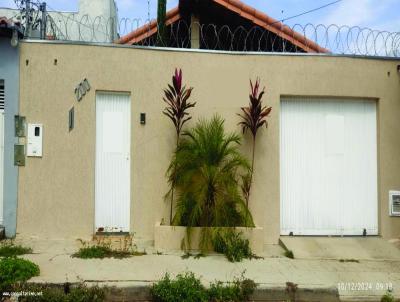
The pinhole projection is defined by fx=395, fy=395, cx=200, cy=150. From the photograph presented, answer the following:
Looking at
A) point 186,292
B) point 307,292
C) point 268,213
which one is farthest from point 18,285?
point 268,213

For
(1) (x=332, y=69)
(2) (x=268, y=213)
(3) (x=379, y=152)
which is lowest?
(2) (x=268, y=213)

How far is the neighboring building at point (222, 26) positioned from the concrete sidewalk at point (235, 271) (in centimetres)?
431

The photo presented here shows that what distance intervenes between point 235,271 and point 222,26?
647 centimetres

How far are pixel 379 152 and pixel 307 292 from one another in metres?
3.68

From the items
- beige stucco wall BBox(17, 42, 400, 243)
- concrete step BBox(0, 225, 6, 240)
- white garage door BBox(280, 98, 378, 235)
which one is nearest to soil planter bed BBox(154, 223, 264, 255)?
beige stucco wall BBox(17, 42, 400, 243)

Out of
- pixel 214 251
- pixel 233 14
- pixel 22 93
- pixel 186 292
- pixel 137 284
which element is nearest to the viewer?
pixel 186 292

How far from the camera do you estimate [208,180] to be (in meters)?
6.39

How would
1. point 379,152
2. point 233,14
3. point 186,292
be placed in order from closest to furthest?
point 186,292
point 379,152
point 233,14

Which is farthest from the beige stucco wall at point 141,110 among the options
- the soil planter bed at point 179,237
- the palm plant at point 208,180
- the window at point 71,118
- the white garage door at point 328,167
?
the soil planter bed at point 179,237

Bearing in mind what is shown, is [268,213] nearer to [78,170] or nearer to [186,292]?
[186,292]

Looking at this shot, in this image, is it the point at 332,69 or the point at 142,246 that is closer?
the point at 142,246

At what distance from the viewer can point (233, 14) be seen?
1005 cm

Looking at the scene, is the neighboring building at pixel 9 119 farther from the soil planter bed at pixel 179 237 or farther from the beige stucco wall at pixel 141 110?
the soil planter bed at pixel 179 237

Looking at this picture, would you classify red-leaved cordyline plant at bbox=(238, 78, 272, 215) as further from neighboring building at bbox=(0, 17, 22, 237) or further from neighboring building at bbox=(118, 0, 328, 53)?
neighboring building at bbox=(0, 17, 22, 237)
